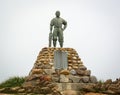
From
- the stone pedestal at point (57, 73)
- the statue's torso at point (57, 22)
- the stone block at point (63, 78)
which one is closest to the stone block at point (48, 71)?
the stone pedestal at point (57, 73)

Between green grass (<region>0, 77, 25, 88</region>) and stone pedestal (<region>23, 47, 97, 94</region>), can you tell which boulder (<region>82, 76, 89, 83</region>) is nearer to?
stone pedestal (<region>23, 47, 97, 94</region>)

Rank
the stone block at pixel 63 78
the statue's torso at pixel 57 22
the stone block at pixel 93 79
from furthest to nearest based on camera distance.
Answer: the statue's torso at pixel 57 22 → the stone block at pixel 93 79 → the stone block at pixel 63 78

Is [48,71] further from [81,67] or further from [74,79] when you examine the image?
[81,67]

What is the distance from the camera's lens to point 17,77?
74.9ft

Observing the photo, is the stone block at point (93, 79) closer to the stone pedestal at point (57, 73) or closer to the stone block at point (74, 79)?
the stone pedestal at point (57, 73)

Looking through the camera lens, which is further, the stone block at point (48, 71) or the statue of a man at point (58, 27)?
the statue of a man at point (58, 27)

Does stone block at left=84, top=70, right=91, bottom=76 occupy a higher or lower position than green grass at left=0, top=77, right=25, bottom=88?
higher

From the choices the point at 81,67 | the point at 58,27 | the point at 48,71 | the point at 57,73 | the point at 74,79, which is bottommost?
the point at 74,79

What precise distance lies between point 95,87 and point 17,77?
5833mm

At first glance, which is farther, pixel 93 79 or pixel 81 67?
pixel 81 67

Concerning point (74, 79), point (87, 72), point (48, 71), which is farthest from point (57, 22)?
point (74, 79)

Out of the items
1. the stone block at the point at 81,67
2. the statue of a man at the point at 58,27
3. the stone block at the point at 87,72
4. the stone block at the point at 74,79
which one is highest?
the statue of a man at the point at 58,27

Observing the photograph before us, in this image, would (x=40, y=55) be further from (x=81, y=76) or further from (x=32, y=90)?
(x=32, y=90)

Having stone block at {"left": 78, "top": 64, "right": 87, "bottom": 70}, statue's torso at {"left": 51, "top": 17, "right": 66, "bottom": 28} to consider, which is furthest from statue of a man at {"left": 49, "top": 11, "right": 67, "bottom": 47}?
stone block at {"left": 78, "top": 64, "right": 87, "bottom": 70}
